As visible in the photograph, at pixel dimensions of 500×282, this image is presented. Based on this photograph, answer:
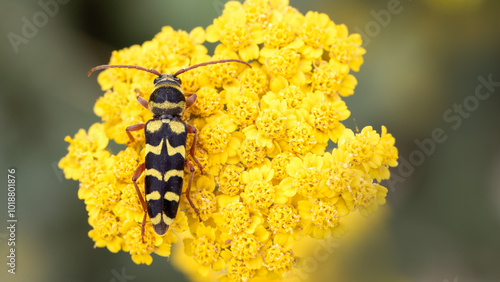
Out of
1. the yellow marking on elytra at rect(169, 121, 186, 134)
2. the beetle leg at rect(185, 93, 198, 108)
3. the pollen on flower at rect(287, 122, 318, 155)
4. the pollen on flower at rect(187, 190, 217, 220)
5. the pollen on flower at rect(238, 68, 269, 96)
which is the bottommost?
the pollen on flower at rect(187, 190, 217, 220)

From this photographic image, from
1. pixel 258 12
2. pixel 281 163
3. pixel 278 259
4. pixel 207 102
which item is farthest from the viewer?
pixel 258 12

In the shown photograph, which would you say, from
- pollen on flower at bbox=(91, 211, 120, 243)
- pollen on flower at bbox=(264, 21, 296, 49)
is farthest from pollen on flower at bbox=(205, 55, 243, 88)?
pollen on flower at bbox=(91, 211, 120, 243)

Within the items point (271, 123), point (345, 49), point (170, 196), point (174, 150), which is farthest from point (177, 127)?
point (345, 49)

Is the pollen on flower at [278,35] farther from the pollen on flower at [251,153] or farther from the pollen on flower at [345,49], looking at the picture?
the pollen on flower at [251,153]

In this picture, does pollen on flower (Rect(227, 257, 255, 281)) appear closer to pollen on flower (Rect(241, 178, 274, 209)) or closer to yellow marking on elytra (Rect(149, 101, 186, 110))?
pollen on flower (Rect(241, 178, 274, 209))

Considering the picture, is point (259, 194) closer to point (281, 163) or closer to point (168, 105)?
point (281, 163)

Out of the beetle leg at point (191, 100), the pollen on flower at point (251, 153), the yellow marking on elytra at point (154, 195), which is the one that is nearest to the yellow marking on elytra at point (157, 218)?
the yellow marking on elytra at point (154, 195)
